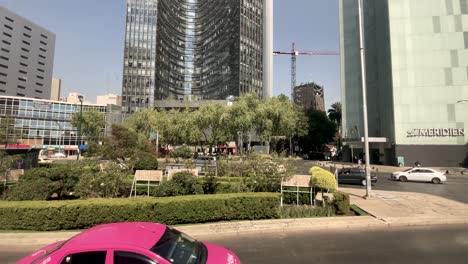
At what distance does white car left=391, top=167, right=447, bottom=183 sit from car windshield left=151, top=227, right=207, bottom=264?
31.4m

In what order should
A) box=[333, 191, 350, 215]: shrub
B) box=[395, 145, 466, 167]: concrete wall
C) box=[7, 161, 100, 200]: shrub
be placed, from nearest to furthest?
1. box=[7, 161, 100, 200]: shrub
2. box=[333, 191, 350, 215]: shrub
3. box=[395, 145, 466, 167]: concrete wall

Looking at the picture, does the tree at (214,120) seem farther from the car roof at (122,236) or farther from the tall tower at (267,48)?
the tall tower at (267,48)

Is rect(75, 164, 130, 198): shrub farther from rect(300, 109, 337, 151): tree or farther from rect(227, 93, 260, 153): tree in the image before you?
rect(300, 109, 337, 151): tree

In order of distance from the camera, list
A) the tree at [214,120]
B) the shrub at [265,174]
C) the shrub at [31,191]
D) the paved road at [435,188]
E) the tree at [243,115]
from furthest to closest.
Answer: the tree at [214,120] → the tree at [243,115] → the paved road at [435,188] → the shrub at [265,174] → the shrub at [31,191]

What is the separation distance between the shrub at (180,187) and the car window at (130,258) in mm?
9986

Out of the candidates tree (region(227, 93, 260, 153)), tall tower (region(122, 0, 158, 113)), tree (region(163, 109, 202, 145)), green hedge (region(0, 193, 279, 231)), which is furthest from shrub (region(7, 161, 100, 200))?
tall tower (region(122, 0, 158, 113))

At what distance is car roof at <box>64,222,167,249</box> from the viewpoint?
4461 mm

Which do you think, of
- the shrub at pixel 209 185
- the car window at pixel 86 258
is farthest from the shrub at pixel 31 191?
the car window at pixel 86 258

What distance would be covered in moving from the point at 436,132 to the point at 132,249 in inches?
2272

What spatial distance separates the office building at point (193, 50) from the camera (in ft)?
356

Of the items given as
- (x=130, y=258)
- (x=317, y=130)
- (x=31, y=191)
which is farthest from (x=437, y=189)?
(x=317, y=130)

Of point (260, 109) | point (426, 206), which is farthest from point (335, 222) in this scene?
point (260, 109)

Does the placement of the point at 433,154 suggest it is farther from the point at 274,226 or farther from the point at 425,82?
the point at 274,226

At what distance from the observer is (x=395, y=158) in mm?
51625
